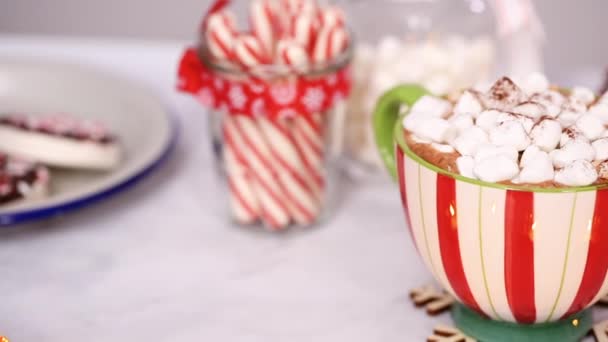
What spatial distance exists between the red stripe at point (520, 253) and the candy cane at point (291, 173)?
0.30 metres

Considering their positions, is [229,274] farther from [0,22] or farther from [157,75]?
[0,22]

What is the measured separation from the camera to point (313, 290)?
730 millimetres

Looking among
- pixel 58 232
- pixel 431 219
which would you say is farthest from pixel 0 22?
pixel 431 219

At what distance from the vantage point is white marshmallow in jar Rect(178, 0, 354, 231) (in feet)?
2.57

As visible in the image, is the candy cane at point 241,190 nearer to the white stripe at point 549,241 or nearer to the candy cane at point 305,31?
the candy cane at point 305,31

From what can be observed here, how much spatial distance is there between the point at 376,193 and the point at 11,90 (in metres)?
0.51

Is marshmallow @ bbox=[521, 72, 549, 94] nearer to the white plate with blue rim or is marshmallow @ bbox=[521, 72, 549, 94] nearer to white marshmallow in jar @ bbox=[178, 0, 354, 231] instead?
white marshmallow in jar @ bbox=[178, 0, 354, 231]

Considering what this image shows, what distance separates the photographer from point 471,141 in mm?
555

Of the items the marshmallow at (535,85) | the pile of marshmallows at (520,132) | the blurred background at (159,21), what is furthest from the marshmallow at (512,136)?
the blurred background at (159,21)

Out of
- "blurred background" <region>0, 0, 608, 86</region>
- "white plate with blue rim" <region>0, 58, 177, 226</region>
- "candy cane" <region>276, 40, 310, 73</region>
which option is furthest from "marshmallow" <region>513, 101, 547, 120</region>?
"blurred background" <region>0, 0, 608, 86</region>

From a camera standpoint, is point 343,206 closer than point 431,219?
No

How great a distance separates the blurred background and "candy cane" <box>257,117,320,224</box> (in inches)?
37.9

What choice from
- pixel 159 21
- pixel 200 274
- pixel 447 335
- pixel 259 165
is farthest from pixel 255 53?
pixel 159 21

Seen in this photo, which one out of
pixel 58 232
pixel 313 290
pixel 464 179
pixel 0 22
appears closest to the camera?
pixel 464 179
